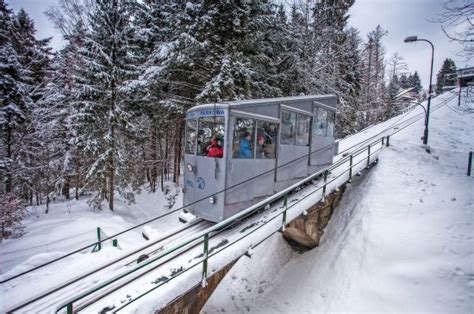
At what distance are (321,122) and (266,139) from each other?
3.16m

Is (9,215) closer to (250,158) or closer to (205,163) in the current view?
(205,163)

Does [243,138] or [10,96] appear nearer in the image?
[243,138]

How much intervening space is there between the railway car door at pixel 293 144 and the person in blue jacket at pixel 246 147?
1246 mm

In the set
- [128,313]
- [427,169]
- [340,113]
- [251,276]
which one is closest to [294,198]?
[251,276]

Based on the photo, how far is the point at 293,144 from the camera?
8.58m

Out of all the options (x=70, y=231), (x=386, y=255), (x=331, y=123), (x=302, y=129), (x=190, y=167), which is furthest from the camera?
(x=70, y=231)

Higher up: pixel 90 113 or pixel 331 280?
pixel 90 113

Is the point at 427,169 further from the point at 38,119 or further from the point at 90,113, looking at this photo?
the point at 38,119

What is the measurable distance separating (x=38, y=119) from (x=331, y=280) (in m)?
18.0

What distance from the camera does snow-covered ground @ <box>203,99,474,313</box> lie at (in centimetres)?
538

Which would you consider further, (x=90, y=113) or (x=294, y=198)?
(x=90, y=113)

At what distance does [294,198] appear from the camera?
27.9 feet

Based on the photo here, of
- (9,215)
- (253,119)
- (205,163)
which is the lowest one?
(9,215)

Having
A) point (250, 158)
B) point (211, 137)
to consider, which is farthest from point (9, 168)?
point (250, 158)
